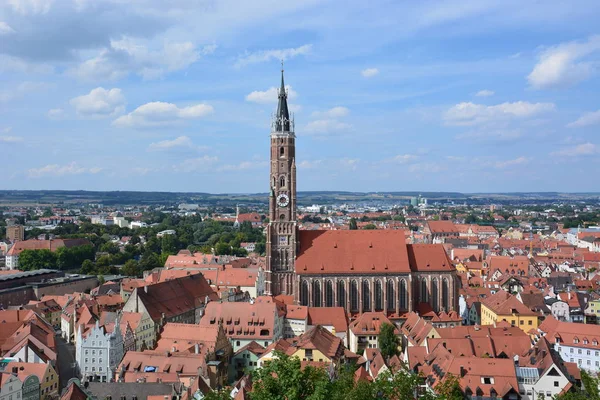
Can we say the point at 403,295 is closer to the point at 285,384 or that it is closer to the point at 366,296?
the point at 366,296

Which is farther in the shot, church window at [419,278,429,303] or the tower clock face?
the tower clock face

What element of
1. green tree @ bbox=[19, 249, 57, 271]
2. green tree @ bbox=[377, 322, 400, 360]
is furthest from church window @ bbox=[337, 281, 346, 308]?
green tree @ bbox=[19, 249, 57, 271]

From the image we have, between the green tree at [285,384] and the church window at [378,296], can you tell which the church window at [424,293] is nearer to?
the church window at [378,296]

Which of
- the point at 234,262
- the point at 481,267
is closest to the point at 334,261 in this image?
the point at 234,262

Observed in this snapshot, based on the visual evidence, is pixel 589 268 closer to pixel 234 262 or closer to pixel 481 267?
pixel 481 267

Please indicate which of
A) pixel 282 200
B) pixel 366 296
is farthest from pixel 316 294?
pixel 282 200

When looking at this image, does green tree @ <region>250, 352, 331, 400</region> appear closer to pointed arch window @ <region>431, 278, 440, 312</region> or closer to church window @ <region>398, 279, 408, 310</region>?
church window @ <region>398, 279, 408, 310</region>
